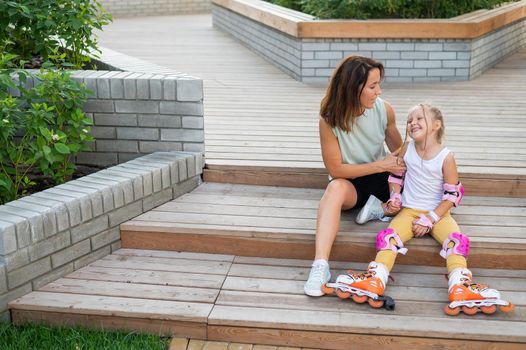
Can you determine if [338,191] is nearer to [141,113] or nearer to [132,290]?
[132,290]

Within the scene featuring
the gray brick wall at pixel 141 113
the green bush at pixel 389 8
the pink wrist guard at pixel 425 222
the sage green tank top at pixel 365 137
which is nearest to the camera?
the pink wrist guard at pixel 425 222

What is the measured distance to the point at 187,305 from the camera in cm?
316

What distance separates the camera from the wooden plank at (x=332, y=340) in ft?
9.62

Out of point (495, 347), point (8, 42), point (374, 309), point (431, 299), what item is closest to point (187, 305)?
point (374, 309)

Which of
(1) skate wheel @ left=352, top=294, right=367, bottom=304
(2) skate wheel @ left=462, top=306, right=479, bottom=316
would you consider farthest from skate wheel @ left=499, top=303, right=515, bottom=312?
(1) skate wheel @ left=352, top=294, right=367, bottom=304

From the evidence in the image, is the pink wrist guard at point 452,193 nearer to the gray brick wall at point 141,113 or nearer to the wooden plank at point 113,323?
the wooden plank at point 113,323

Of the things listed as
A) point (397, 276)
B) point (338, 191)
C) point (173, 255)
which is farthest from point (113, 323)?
point (397, 276)

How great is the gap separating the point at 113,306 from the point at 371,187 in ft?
4.65

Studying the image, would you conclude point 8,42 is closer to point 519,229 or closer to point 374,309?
point 374,309

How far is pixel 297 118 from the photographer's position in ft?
17.4

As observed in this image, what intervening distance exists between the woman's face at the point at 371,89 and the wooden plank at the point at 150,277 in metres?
1.10

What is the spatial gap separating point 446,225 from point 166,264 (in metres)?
1.38

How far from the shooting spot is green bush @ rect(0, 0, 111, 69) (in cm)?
429

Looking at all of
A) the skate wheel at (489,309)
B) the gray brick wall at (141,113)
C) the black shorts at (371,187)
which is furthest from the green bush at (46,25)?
the skate wheel at (489,309)
